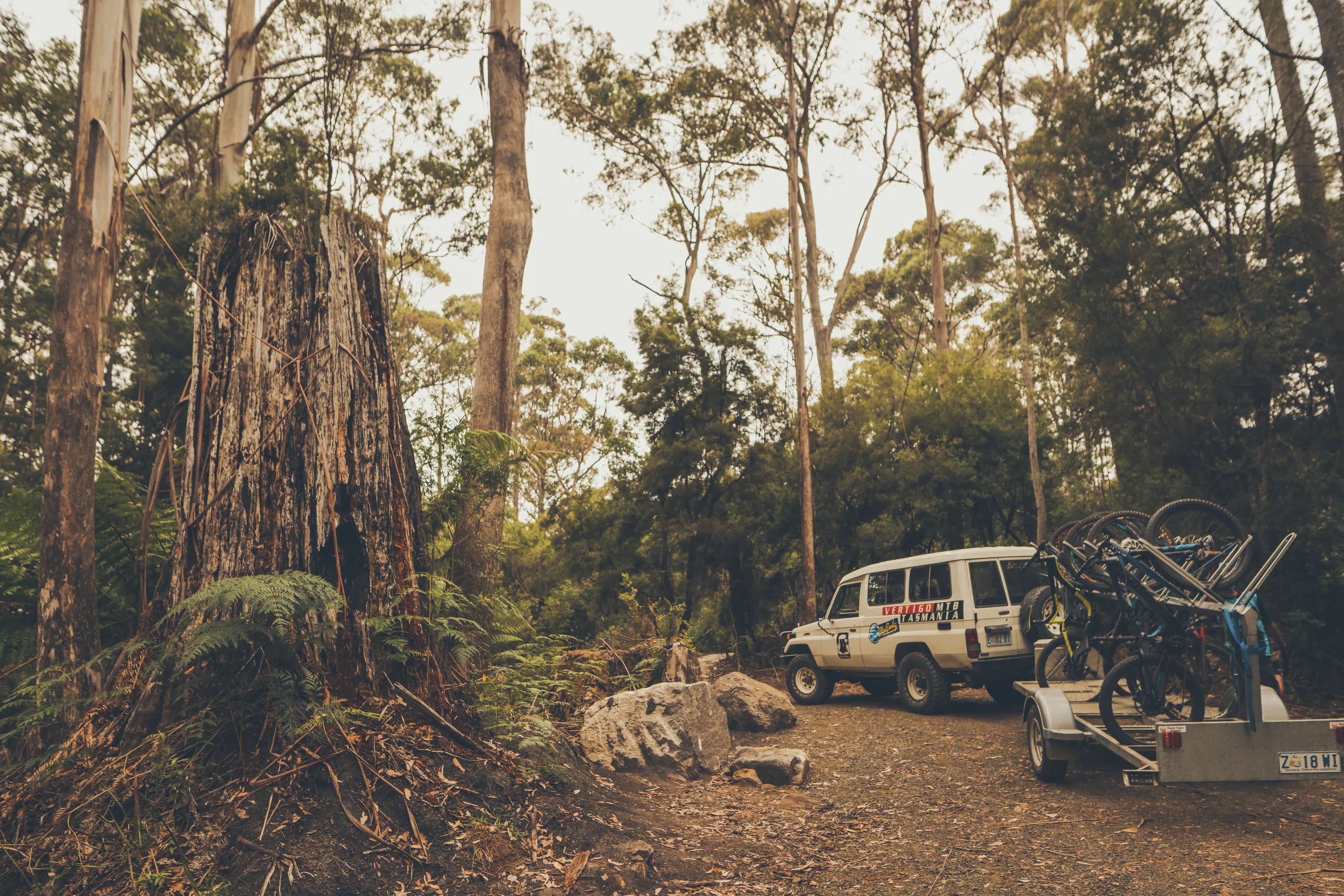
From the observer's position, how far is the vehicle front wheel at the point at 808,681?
447 inches

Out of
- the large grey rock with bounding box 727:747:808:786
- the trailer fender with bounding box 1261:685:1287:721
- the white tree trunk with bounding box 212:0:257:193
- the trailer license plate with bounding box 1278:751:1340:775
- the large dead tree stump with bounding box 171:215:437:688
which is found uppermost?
the white tree trunk with bounding box 212:0:257:193

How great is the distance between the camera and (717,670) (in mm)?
13055

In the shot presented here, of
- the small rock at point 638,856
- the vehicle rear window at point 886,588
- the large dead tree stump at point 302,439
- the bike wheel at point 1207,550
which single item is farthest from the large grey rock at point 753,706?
the large dead tree stump at point 302,439

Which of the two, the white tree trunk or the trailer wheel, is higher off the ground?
the white tree trunk

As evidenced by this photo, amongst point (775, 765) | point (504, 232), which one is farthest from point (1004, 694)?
point (504, 232)

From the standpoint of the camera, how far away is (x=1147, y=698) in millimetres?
5773

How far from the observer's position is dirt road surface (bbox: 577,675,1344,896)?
4.31m

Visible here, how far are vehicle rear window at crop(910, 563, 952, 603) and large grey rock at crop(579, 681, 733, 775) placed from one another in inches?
140

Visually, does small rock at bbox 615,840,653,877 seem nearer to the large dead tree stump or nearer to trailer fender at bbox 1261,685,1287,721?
the large dead tree stump

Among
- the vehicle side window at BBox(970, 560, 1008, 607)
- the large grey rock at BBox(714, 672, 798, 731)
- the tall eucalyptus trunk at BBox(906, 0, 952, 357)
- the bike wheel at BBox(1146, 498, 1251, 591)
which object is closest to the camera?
the bike wheel at BBox(1146, 498, 1251, 591)

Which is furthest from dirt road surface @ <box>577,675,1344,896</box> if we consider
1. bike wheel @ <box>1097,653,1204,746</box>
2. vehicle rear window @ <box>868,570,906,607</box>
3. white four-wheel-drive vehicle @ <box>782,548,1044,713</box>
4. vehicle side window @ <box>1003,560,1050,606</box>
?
vehicle rear window @ <box>868,570,906,607</box>

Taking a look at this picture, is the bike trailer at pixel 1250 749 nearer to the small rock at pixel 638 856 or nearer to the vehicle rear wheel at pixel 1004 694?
the small rock at pixel 638 856

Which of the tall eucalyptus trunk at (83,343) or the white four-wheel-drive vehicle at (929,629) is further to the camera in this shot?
the white four-wheel-drive vehicle at (929,629)

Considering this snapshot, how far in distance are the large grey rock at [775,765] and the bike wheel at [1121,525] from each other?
309 centimetres
